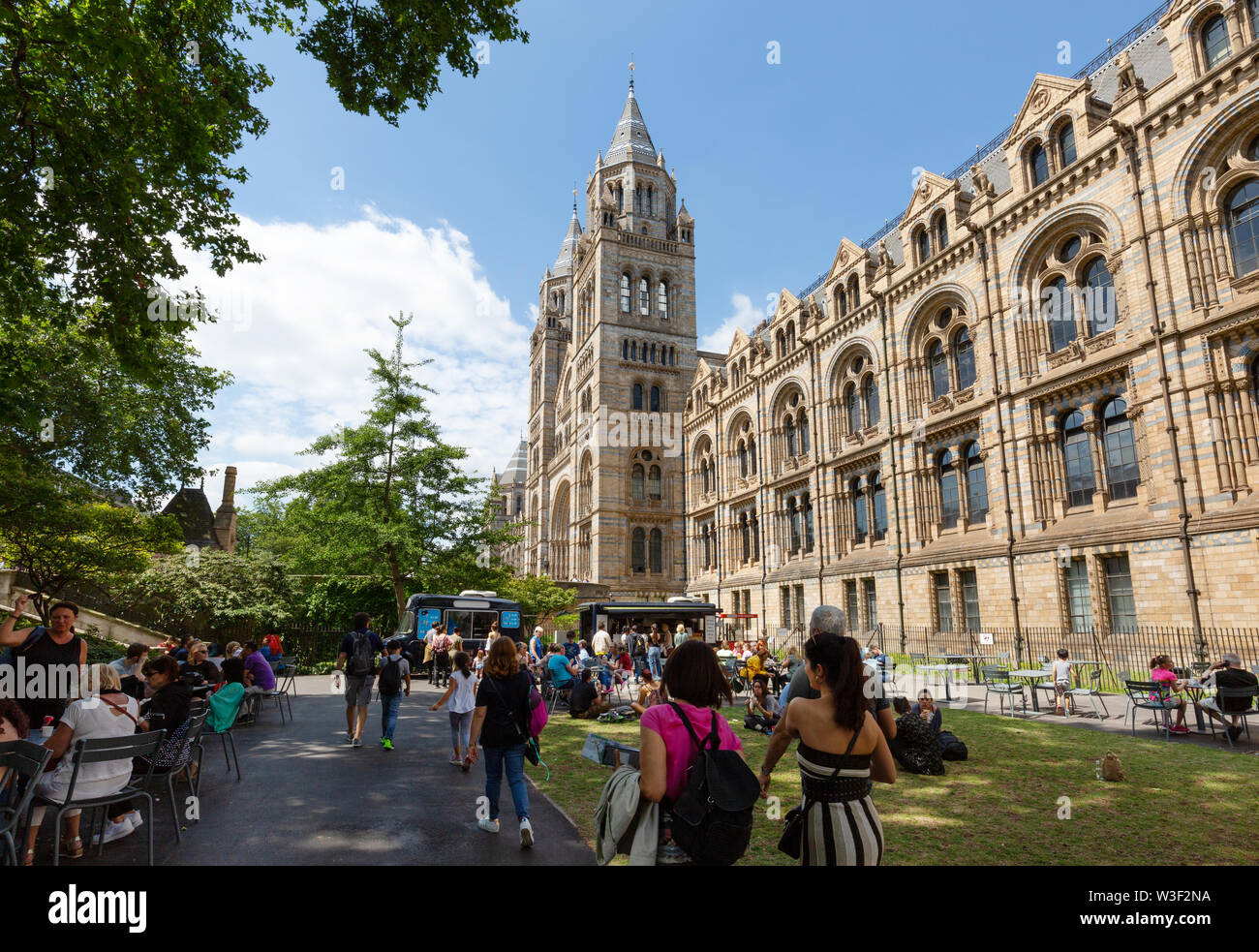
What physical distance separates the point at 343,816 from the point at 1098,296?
77.0 feet

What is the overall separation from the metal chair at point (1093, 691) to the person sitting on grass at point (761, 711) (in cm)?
600

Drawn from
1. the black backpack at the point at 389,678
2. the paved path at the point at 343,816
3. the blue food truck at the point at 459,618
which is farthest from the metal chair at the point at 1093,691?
the blue food truck at the point at 459,618

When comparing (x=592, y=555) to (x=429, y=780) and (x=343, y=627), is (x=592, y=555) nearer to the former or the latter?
(x=343, y=627)

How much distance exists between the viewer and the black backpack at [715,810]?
9.79 feet

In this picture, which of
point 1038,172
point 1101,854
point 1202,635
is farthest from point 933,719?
point 1038,172

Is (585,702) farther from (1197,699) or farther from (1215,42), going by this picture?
(1215,42)

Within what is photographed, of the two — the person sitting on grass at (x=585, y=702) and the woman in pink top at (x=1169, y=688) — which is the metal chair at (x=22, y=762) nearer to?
the person sitting on grass at (x=585, y=702)

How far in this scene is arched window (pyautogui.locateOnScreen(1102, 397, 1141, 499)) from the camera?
18047mm

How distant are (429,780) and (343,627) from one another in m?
20.9

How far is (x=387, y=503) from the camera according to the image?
27516 mm

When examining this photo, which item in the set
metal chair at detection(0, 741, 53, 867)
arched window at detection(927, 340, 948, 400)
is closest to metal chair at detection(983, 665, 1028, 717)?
arched window at detection(927, 340, 948, 400)

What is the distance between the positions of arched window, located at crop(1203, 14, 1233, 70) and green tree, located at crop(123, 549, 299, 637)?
34.7m

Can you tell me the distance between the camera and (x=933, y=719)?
9344mm

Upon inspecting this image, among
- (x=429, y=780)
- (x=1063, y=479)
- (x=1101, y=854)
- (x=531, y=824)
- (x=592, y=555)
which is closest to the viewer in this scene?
(x=1101, y=854)
